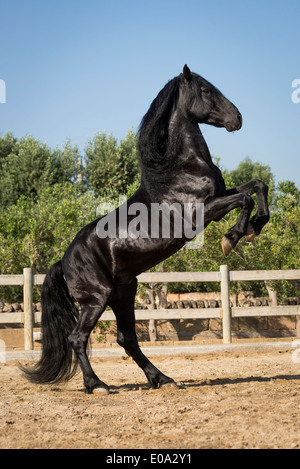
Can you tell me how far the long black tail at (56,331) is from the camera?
476cm

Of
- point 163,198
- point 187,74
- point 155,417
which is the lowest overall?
Result: point 155,417

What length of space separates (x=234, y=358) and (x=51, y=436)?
16.4 feet

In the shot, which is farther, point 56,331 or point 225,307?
point 225,307

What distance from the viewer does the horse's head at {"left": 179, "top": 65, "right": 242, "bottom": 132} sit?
14.1 ft

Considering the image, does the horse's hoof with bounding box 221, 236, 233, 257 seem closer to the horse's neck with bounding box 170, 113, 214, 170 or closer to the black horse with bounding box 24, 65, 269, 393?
the black horse with bounding box 24, 65, 269, 393

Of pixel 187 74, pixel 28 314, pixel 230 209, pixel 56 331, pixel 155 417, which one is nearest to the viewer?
pixel 155 417

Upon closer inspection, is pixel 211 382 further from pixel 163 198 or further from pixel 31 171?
pixel 31 171

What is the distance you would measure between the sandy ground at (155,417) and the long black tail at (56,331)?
0.17 metres

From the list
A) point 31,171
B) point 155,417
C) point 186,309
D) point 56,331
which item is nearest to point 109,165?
point 31,171

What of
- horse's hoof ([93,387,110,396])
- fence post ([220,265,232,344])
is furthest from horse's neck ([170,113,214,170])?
fence post ([220,265,232,344])

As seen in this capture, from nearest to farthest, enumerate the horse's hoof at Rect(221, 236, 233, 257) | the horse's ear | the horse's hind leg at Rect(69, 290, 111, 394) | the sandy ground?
the sandy ground, the horse's hoof at Rect(221, 236, 233, 257), the horse's ear, the horse's hind leg at Rect(69, 290, 111, 394)

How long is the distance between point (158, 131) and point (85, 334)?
75.7 inches

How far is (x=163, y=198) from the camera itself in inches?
169

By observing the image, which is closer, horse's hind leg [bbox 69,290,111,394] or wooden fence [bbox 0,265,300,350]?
horse's hind leg [bbox 69,290,111,394]
